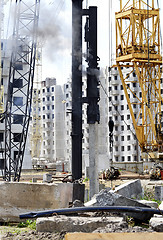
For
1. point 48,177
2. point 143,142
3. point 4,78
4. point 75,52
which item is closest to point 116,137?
point 4,78

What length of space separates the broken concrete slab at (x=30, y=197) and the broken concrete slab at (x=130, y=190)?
69.8 inches

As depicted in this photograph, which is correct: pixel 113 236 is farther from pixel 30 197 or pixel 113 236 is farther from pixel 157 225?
pixel 30 197

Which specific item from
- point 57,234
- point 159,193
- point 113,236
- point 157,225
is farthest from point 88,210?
point 159,193

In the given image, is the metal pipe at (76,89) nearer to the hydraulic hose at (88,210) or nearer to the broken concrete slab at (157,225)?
the hydraulic hose at (88,210)

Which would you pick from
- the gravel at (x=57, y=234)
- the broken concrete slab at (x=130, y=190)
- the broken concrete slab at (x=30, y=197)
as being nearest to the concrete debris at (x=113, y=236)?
the gravel at (x=57, y=234)

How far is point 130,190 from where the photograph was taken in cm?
1462

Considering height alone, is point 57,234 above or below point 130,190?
below

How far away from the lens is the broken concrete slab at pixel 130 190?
1347 centimetres

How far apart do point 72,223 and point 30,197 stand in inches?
137

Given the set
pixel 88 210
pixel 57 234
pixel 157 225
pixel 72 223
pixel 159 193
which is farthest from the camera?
pixel 159 193

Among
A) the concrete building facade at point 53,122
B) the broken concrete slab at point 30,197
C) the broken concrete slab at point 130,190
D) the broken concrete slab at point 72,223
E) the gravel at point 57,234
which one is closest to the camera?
the gravel at point 57,234

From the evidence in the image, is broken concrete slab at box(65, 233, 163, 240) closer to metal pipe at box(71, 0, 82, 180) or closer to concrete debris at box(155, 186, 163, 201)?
metal pipe at box(71, 0, 82, 180)

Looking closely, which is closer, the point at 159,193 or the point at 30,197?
the point at 30,197

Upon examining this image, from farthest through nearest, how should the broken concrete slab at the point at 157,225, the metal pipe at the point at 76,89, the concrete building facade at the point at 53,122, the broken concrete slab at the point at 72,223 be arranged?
1. the concrete building facade at the point at 53,122
2. the metal pipe at the point at 76,89
3. the broken concrete slab at the point at 72,223
4. the broken concrete slab at the point at 157,225
